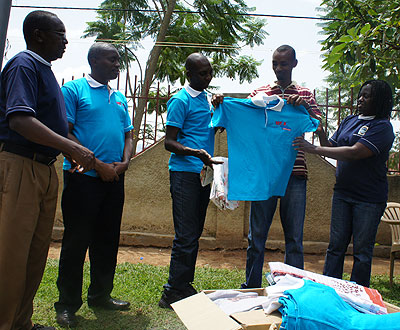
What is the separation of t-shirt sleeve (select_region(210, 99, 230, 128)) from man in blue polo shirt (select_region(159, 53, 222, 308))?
18 centimetres

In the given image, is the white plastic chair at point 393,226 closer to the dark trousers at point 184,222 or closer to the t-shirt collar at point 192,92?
the dark trousers at point 184,222

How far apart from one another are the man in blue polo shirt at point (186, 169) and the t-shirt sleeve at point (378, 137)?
1359 millimetres

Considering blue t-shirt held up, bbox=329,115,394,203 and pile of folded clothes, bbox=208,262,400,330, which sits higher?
blue t-shirt held up, bbox=329,115,394,203

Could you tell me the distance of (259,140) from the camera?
332 centimetres

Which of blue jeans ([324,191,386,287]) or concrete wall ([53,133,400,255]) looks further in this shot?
concrete wall ([53,133,400,255])

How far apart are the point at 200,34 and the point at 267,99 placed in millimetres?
12613

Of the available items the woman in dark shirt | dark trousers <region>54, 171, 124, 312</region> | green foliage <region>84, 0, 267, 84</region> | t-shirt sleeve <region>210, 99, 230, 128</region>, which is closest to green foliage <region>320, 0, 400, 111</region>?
the woman in dark shirt

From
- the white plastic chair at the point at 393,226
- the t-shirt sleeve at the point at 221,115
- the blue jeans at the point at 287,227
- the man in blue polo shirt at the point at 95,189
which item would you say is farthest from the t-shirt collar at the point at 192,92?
the white plastic chair at the point at 393,226

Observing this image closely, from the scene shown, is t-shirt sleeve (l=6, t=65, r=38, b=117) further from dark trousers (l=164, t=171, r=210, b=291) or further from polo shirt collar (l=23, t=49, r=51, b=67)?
dark trousers (l=164, t=171, r=210, b=291)

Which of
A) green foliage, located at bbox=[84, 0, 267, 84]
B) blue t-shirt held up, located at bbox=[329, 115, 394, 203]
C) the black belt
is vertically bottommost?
the black belt

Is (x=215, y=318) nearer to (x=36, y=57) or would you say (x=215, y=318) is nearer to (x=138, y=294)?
(x=138, y=294)

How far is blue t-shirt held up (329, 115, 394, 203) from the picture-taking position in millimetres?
3312

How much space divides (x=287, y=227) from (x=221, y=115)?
1.14m

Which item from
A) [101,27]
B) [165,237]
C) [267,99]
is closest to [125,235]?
[165,237]
